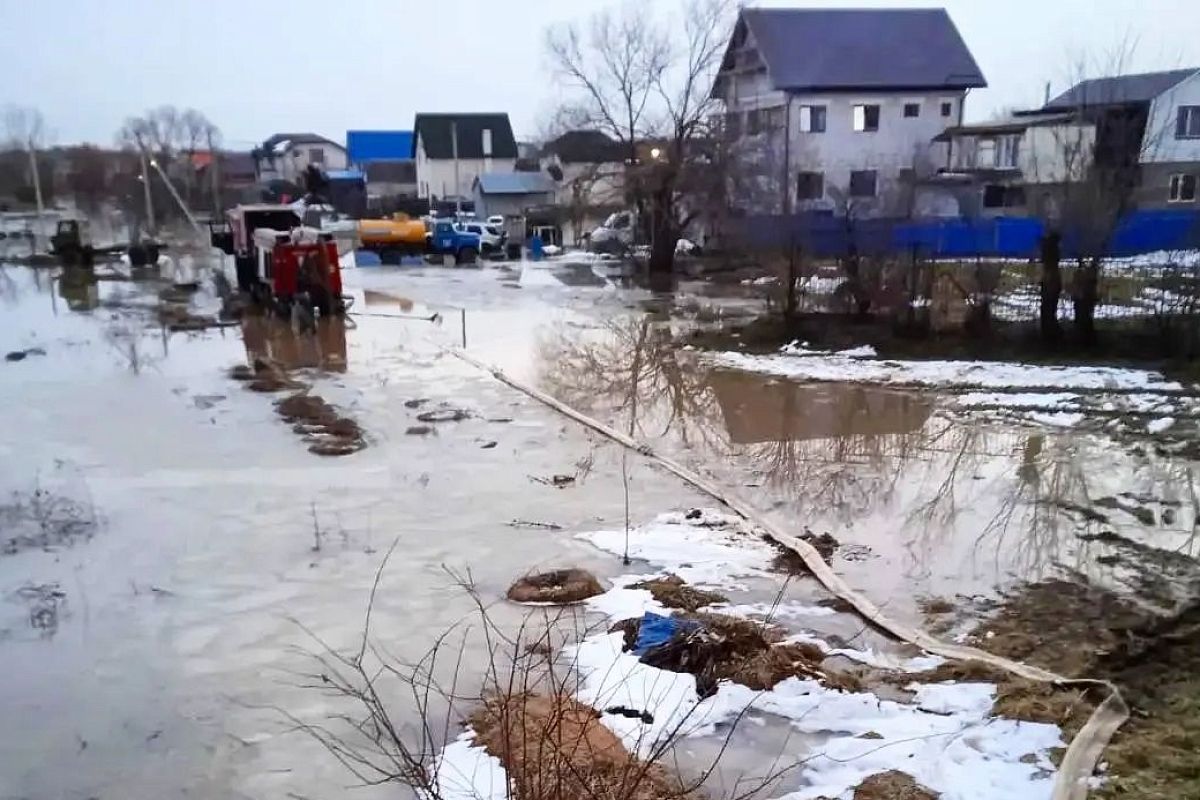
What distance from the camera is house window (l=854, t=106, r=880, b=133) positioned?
29.6m

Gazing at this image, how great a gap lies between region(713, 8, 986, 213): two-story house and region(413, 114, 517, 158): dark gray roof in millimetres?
24495

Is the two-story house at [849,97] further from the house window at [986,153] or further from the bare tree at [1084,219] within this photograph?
the bare tree at [1084,219]

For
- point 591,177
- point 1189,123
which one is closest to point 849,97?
point 591,177

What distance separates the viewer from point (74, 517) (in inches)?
309

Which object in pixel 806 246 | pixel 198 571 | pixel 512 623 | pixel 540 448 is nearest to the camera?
pixel 512 623

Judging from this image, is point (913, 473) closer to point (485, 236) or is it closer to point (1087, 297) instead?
point (1087, 297)

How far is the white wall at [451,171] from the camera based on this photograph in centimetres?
5178

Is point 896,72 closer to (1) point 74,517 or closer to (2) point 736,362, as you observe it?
(2) point 736,362

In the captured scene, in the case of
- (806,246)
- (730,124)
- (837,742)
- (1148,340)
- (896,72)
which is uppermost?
(896,72)

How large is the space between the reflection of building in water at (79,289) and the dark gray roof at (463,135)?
26.8m

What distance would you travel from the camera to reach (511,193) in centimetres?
4378

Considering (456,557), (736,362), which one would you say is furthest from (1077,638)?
(736,362)

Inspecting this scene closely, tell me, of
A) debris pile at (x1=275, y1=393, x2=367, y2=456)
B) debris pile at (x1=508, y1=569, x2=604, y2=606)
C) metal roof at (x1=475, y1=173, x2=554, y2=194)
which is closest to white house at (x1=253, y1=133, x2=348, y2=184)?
metal roof at (x1=475, y1=173, x2=554, y2=194)

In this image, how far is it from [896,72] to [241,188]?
4638cm
